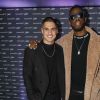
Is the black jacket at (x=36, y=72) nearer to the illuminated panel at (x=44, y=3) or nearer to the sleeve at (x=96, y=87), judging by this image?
the sleeve at (x=96, y=87)

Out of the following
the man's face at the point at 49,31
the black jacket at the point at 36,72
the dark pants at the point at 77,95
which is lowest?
the dark pants at the point at 77,95

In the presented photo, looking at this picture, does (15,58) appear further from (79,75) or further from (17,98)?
(79,75)

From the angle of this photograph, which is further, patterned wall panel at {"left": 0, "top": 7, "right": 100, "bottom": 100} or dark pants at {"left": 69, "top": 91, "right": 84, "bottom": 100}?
patterned wall panel at {"left": 0, "top": 7, "right": 100, "bottom": 100}

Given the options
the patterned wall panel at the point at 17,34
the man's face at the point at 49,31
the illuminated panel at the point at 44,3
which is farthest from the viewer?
the patterned wall panel at the point at 17,34

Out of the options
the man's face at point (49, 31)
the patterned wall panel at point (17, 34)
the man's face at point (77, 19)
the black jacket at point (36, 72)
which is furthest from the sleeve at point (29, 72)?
the patterned wall panel at point (17, 34)

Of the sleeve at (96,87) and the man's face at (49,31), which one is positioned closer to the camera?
the man's face at (49,31)

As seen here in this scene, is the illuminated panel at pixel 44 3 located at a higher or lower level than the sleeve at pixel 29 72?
higher

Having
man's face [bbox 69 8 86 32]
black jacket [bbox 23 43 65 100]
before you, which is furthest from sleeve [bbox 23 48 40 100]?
man's face [bbox 69 8 86 32]

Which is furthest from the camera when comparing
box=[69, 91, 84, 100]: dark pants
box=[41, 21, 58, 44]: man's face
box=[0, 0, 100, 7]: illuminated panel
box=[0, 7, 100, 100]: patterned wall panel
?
box=[0, 7, 100, 100]: patterned wall panel

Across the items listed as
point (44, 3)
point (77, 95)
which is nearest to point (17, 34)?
point (44, 3)

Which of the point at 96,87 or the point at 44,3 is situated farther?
the point at 44,3

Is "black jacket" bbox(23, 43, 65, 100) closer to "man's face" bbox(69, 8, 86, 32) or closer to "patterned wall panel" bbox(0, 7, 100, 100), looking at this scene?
"man's face" bbox(69, 8, 86, 32)

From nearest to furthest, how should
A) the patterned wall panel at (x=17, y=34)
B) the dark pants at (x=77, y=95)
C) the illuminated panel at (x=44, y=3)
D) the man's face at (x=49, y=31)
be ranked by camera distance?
the man's face at (x=49, y=31) < the dark pants at (x=77, y=95) < the illuminated panel at (x=44, y=3) < the patterned wall panel at (x=17, y=34)

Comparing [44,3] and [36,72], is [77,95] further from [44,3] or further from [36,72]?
[44,3]
